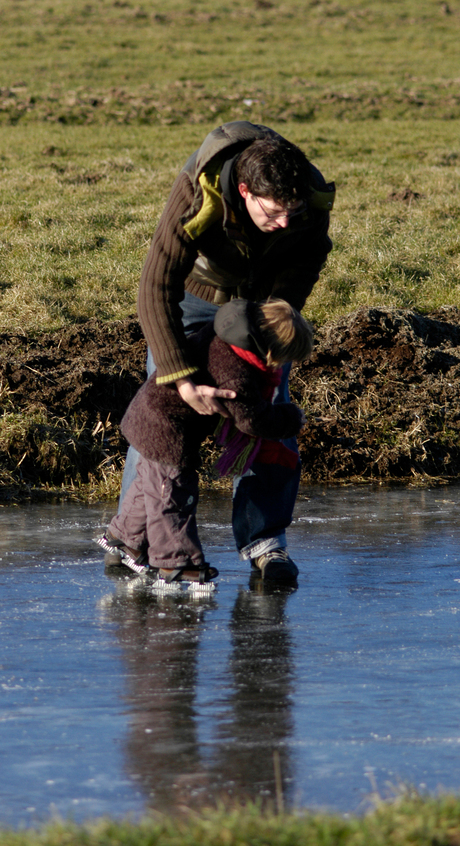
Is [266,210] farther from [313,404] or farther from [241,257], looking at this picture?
[313,404]

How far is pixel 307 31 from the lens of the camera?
31375 mm

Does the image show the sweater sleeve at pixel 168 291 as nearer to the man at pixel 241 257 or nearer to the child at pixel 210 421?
the man at pixel 241 257

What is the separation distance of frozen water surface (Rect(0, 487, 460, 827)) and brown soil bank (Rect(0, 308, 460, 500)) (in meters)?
1.04

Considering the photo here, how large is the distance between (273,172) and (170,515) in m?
1.42

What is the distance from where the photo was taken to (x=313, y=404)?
22.0 feet

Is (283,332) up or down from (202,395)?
up

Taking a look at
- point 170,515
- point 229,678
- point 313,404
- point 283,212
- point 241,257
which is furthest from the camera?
point 313,404

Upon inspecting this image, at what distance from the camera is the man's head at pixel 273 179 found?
3.48m

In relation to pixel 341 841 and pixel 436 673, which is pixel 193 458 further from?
pixel 341 841

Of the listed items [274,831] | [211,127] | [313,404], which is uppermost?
[211,127]

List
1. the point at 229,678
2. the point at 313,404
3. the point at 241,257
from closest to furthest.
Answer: the point at 229,678, the point at 241,257, the point at 313,404

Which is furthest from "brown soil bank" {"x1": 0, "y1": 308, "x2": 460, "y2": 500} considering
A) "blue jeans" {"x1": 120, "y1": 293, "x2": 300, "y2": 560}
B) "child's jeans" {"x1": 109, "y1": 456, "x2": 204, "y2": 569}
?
"child's jeans" {"x1": 109, "y1": 456, "x2": 204, "y2": 569}

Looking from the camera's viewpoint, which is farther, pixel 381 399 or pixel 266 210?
pixel 381 399

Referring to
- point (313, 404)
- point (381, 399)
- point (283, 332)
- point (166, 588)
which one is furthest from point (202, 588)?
point (381, 399)
